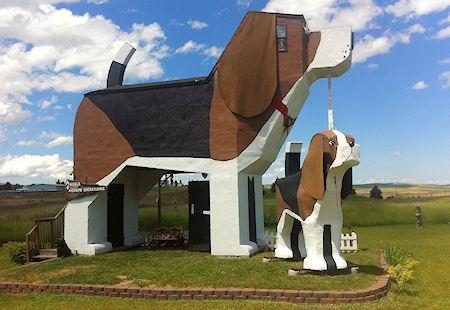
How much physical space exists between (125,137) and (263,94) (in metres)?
4.44

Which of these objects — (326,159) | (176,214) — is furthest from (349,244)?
(176,214)

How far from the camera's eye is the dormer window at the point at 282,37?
12.0 meters

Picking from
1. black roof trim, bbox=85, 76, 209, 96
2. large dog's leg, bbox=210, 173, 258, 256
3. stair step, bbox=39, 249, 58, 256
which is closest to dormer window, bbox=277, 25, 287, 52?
black roof trim, bbox=85, 76, 209, 96

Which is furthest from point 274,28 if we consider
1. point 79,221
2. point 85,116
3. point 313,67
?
point 79,221

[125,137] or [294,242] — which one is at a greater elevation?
[125,137]

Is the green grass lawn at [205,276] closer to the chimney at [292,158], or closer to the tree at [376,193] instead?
the chimney at [292,158]

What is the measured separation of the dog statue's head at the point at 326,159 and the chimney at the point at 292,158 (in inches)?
95.2

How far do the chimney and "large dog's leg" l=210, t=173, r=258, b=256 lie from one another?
131 centimetres

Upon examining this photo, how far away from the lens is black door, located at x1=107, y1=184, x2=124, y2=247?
570 inches

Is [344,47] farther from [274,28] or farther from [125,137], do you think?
[125,137]

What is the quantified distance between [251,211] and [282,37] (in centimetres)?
505

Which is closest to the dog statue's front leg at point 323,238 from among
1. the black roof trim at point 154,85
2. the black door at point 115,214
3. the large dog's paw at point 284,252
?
the large dog's paw at point 284,252

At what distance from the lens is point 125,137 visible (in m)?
13.4

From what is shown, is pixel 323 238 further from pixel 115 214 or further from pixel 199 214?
pixel 115 214
